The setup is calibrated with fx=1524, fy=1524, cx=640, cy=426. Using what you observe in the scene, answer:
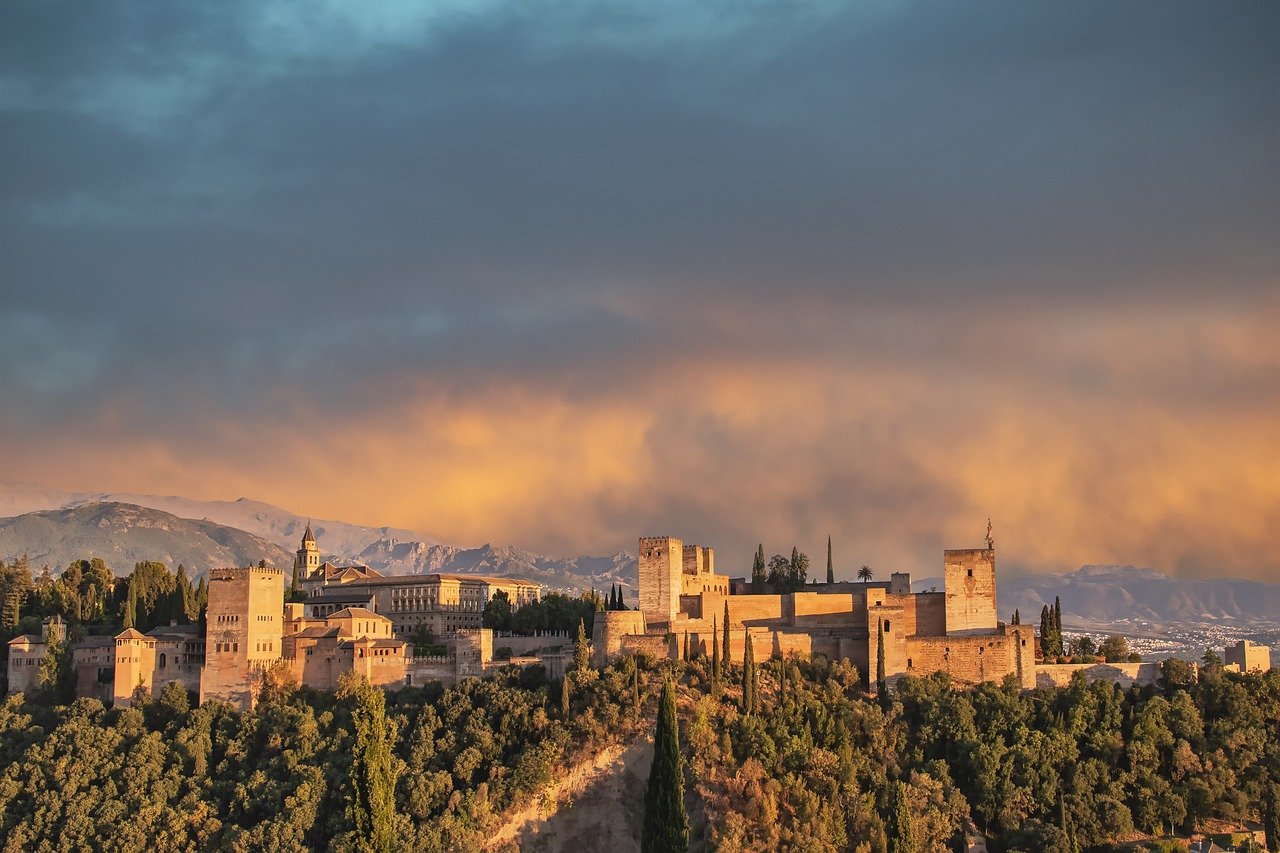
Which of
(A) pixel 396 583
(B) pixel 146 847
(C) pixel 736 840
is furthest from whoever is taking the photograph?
(A) pixel 396 583

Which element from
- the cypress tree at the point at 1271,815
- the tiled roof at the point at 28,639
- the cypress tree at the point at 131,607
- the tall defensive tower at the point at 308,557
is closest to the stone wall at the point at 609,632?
the cypress tree at the point at 131,607

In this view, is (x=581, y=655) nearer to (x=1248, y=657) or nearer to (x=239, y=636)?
(x=239, y=636)

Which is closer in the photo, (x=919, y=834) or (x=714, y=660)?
(x=919, y=834)

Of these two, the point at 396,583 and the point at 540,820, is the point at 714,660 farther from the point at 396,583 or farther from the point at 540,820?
the point at 396,583

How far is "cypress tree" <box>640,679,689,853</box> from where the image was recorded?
48.1 m

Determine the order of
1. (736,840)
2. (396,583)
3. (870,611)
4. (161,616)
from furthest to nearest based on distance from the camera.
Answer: (396,583), (161,616), (870,611), (736,840)

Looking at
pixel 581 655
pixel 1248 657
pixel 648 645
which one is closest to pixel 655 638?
pixel 648 645

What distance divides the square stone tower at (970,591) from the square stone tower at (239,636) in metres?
27.4

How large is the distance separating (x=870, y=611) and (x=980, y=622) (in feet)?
14.9

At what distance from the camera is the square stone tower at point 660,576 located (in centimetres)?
6344

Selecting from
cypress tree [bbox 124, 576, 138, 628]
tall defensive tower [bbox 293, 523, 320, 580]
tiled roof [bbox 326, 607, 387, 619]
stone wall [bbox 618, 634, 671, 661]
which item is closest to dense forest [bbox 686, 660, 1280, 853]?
stone wall [bbox 618, 634, 671, 661]

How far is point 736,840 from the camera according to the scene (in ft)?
163

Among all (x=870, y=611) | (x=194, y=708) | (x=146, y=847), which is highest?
(x=870, y=611)

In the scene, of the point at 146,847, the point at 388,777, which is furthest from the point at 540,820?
the point at 146,847
